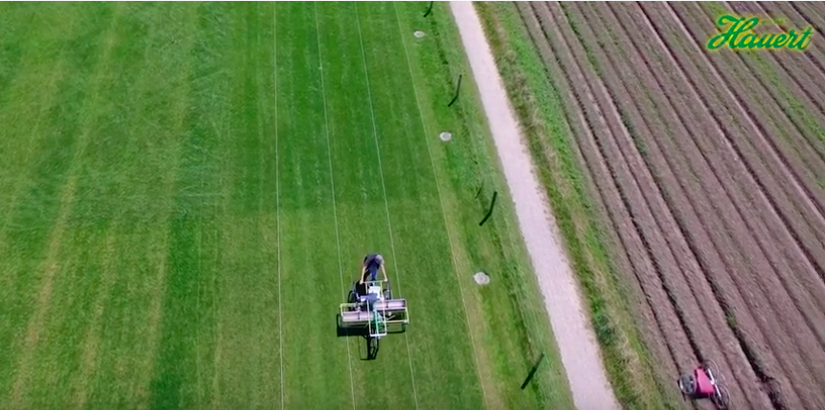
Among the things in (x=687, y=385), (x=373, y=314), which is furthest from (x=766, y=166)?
(x=373, y=314)

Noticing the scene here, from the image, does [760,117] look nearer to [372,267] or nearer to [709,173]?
[709,173]

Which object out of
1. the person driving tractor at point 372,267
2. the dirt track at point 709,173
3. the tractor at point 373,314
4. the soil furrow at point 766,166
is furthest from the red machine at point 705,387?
the person driving tractor at point 372,267

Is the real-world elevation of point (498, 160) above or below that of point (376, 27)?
below

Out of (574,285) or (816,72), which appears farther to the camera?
(816,72)

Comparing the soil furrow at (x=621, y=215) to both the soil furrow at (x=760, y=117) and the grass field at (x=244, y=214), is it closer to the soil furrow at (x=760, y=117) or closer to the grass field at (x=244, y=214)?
the grass field at (x=244, y=214)

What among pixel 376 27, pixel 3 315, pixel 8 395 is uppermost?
pixel 376 27

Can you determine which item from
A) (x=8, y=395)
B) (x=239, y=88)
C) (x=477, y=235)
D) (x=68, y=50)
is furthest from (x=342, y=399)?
(x=68, y=50)

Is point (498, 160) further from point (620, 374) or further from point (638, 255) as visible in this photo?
point (620, 374)
